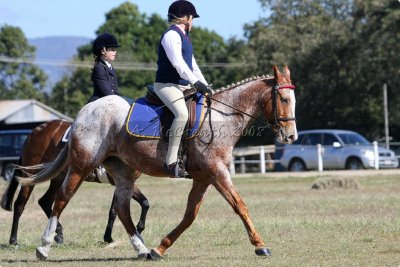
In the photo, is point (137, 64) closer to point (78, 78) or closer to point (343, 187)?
point (78, 78)

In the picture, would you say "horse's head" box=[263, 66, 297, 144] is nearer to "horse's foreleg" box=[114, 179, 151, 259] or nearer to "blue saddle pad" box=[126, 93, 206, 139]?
"blue saddle pad" box=[126, 93, 206, 139]

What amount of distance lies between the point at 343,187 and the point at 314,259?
594 inches

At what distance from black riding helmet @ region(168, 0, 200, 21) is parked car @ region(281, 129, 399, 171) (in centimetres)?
2455

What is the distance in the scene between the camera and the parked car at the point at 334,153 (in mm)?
34281

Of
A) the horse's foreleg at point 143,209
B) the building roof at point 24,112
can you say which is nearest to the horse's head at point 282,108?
the horse's foreleg at point 143,209

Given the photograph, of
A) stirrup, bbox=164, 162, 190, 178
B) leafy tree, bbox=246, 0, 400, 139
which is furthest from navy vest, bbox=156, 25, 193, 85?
leafy tree, bbox=246, 0, 400, 139

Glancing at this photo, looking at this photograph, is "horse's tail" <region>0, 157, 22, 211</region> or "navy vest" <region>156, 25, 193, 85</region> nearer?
"navy vest" <region>156, 25, 193, 85</region>

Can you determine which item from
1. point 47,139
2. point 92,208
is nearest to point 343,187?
point 92,208

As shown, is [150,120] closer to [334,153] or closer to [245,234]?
[245,234]

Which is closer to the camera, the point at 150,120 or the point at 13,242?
the point at 150,120

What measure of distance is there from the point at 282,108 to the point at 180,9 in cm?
172

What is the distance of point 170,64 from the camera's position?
33.8ft

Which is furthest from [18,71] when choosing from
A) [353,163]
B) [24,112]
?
[353,163]

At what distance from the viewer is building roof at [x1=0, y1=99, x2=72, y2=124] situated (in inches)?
2191
